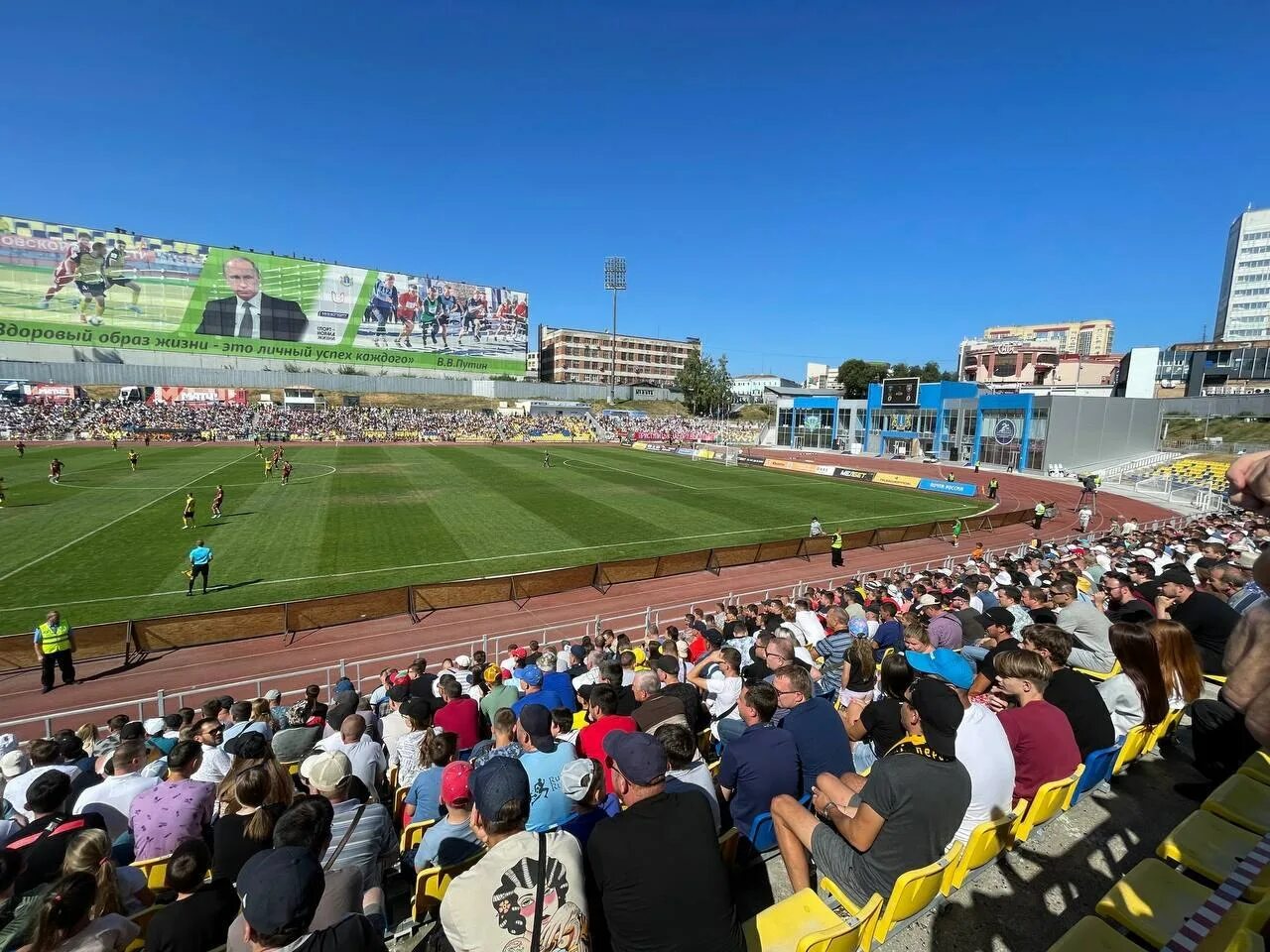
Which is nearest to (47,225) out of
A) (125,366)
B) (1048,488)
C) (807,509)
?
(125,366)

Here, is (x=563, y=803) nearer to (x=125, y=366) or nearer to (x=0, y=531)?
(x=0, y=531)

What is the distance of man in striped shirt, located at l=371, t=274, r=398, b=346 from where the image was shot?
8731 cm

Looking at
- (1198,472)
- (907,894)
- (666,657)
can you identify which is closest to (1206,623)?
(907,894)

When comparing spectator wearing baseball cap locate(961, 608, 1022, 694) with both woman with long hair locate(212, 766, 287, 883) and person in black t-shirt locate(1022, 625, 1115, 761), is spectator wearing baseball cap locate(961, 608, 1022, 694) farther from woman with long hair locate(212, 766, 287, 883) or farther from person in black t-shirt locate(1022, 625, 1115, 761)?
woman with long hair locate(212, 766, 287, 883)

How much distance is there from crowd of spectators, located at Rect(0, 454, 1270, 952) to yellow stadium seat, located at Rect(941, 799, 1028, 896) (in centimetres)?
14

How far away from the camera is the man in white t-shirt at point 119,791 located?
17.4 ft

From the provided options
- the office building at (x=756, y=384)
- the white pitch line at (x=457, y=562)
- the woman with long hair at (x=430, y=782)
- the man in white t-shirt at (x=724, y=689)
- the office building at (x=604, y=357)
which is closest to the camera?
the woman with long hair at (x=430, y=782)

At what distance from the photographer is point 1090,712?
5273 millimetres

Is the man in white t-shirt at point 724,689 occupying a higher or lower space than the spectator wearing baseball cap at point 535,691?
higher

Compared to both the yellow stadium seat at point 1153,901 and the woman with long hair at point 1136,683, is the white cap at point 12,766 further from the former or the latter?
the woman with long hair at point 1136,683

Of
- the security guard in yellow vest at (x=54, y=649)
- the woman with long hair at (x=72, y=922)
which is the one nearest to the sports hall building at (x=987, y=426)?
the security guard in yellow vest at (x=54, y=649)

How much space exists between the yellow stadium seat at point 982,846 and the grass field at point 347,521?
1792cm

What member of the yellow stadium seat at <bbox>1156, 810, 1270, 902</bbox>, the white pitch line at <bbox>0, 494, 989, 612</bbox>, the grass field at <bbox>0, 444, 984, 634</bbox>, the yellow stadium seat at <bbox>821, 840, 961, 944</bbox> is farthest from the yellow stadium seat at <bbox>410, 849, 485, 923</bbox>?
the white pitch line at <bbox>0, 494, 989, 612</bbox>

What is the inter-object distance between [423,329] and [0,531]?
72.2 m
